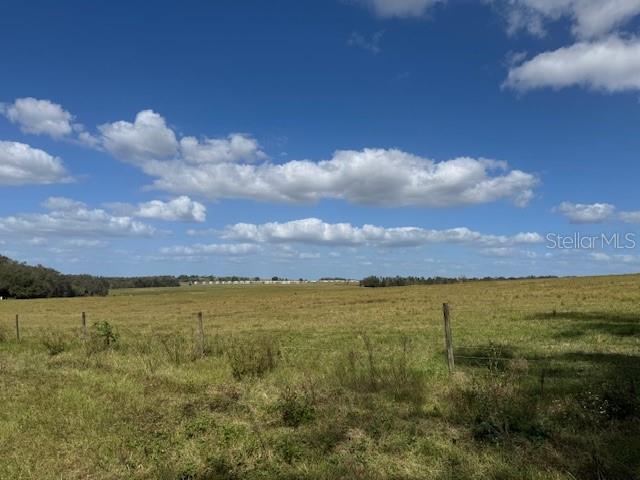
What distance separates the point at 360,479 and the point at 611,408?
4249 millimetres

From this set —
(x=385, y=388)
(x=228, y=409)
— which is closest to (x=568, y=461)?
(x=385, y=388)

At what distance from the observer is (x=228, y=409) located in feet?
30.3

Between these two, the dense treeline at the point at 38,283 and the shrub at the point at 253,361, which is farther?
the dense treeline at the point at 38,283

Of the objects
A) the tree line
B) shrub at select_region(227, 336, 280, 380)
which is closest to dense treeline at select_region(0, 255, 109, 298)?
the tree line

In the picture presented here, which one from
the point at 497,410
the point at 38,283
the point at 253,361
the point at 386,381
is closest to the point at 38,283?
the point at 38,283

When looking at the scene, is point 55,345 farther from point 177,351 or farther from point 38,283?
point 38,283

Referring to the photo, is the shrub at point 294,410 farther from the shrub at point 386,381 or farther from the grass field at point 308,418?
the shrub at point 386,381

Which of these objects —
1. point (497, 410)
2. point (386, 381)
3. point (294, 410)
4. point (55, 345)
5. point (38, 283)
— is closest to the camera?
point (497, 410)

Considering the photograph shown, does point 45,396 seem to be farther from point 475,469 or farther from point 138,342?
point 475,469

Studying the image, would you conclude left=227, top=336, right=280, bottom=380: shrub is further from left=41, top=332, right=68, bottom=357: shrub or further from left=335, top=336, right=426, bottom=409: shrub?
left=41, top=332, right=68, bottom=357: shrub

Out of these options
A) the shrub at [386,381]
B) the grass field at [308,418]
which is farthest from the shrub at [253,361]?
the shrub at [386,381]

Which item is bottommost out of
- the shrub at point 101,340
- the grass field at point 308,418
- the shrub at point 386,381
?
the grass field at point 308,418

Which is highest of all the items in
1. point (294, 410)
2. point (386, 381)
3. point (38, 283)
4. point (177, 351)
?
point (38, 283)

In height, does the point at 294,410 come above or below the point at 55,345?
below
